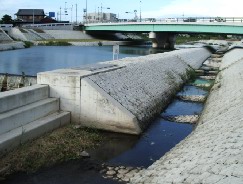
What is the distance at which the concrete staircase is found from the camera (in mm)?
13609

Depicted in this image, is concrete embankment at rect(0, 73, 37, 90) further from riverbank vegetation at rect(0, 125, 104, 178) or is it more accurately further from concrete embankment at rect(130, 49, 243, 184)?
concrete embankment at rect(130, 49, 243, 184)

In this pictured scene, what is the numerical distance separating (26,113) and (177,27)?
184 ft

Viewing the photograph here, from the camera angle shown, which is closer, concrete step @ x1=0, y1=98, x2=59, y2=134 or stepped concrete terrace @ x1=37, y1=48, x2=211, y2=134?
concrete step @ x1=0, y1=98, x2=59, y2=134

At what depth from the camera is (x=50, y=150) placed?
13.8 meters

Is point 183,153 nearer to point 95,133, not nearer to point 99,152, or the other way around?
point 99,152

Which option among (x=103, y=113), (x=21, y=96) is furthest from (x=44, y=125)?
(x=103, y=113)

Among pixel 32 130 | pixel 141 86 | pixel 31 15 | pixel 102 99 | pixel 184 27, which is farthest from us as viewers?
pixel 31 15

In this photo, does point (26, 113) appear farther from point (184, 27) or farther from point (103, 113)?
point (184, 27)

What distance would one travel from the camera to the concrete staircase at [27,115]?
44.7 ft

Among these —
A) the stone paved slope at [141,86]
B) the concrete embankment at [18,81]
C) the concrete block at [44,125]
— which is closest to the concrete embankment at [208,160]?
the stone paved slope at [141,86]

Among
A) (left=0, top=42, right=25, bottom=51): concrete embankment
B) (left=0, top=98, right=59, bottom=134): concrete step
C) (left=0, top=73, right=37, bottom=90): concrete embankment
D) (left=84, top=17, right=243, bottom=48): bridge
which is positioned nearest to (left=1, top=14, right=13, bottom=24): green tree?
(left=84, top=17, right=243, bottom=48): bridge

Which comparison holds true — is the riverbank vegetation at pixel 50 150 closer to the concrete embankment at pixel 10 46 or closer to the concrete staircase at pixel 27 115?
the concrete staircase at pixel 27 115

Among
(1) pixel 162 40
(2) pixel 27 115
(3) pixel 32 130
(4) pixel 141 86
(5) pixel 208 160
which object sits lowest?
(3) pixel 32 130

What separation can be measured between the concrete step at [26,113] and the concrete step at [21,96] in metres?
0.22
